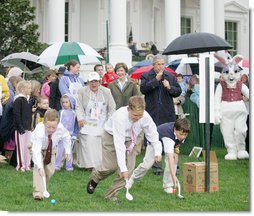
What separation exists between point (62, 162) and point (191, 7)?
80.5 ft

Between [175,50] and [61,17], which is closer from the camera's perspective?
[175,50]

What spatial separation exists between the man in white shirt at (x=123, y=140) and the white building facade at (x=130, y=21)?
58.7ft

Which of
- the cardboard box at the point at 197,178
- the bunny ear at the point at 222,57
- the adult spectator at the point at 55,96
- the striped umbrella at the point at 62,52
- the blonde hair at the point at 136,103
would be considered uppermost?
the bunny ear at the point at 222,57

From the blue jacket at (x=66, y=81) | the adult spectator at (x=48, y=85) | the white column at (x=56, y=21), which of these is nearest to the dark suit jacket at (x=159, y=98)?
the blue jacket at (x=66, y=81)

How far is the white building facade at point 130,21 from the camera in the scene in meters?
25.6

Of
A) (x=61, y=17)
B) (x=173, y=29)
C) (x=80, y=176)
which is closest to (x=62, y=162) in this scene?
(x=80, y=176)

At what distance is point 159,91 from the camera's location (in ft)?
33.5

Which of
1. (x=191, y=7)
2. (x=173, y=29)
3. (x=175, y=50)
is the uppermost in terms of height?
(x=191, y=7)

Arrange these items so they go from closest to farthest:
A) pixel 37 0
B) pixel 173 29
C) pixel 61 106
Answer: pixel 61 106 < pixel 173 29 < pixel 37 0

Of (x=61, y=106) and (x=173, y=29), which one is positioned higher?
(x=173, y=29)

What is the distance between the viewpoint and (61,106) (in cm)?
1116

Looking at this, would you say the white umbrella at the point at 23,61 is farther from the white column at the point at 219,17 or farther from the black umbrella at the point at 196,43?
the white column at the point at 219,17

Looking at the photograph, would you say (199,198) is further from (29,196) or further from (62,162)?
(62,162)

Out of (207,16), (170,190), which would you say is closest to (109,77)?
(170,190)
